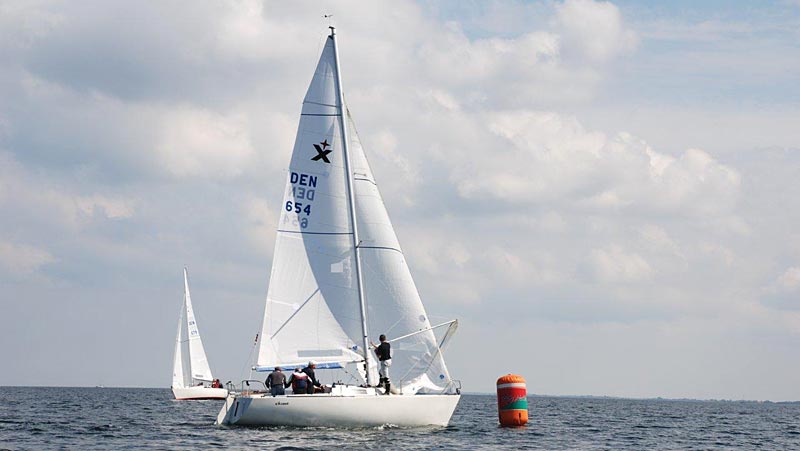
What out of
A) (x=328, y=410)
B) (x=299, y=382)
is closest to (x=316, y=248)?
(x=299, y=382)

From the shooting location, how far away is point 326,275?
3288 centimetres

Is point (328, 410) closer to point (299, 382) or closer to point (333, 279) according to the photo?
point (299, 382)

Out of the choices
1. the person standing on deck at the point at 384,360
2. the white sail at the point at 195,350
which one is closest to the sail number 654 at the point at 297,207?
the person standing on deck at the point at 384,360

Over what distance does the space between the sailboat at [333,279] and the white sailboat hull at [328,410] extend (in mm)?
1554

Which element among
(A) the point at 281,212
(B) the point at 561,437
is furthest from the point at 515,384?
(A) the point at 281,212

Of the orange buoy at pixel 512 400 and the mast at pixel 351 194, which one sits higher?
the mast at pixel 351 194

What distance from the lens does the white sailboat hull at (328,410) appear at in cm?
2973

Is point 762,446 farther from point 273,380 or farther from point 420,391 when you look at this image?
point 273,380

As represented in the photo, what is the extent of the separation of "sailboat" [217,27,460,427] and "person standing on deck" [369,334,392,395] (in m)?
0.60

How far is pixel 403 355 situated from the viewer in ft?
107

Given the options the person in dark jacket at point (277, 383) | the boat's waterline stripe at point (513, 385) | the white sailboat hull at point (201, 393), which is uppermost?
the white sailboat hull at point (201, 393)

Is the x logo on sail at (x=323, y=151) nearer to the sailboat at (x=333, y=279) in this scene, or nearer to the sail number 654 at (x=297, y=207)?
the sailboat at (x=333, y=279)

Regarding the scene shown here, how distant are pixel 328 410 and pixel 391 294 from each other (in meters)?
5.03

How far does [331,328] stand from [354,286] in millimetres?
1598
